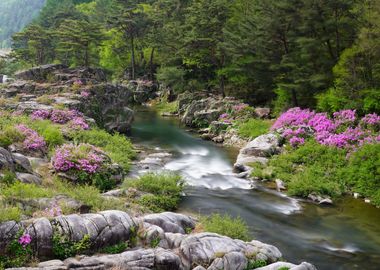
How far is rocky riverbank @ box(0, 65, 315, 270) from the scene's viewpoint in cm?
977

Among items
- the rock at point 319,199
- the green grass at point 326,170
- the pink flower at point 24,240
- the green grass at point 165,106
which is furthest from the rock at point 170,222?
the green grass at point 165,106

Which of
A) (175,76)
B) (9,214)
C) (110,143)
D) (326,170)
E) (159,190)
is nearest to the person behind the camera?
(9,214)

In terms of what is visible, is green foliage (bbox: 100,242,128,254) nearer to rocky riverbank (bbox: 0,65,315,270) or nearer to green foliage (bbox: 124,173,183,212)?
rocky riverbank (bbox: 0,65,315,270)

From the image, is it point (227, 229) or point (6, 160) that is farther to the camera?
point (6, 160)

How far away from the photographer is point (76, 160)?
18094mm

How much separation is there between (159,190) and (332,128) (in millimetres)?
13803

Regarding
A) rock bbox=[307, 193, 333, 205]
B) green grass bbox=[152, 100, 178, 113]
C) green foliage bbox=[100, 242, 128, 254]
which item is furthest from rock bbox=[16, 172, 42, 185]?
green grass bbox=[152, 100, 178, 113]

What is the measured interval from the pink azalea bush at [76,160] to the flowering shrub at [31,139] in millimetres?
1954

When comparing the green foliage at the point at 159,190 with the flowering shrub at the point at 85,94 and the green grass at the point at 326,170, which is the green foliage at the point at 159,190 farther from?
the flowering shrub at the point at 85,94

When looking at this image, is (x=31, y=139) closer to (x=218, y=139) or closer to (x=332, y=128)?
(x=218, y=139)

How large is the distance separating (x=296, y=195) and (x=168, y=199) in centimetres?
658

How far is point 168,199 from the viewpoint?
16922 mm

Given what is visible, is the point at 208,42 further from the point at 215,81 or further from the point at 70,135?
the point at 70,135

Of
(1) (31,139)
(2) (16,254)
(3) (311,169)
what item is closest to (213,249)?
(2) (16,254)
